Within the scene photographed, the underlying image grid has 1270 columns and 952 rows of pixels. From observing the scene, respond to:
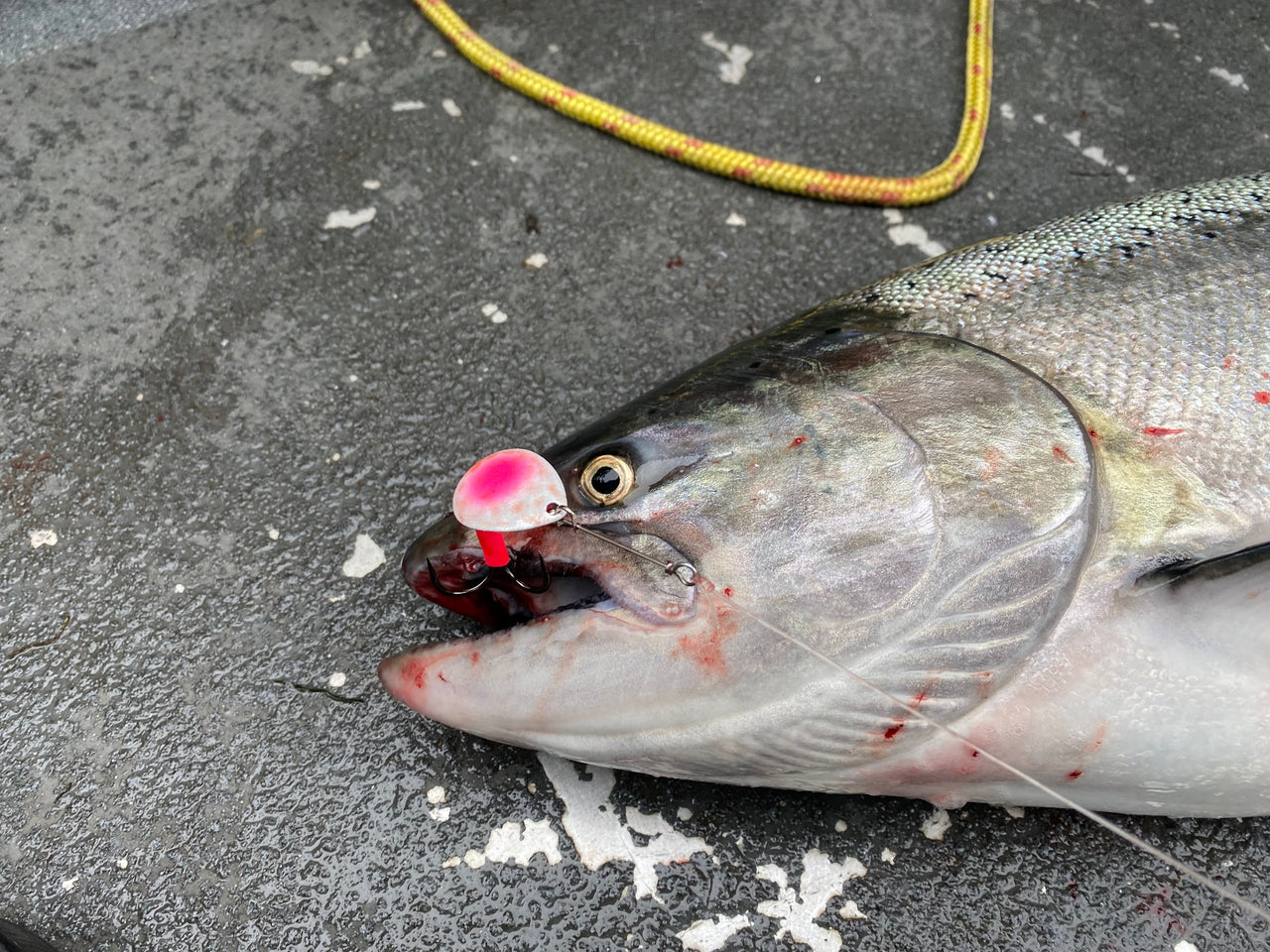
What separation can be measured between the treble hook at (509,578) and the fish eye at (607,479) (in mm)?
151

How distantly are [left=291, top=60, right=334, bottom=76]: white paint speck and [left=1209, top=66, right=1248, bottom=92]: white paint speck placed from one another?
3.08 m

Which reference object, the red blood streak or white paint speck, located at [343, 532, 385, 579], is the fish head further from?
white paint speck, located at [343, 532, 385, 579]

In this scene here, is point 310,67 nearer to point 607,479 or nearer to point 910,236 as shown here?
point 910,236

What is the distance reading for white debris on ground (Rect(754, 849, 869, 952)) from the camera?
5.76 ft

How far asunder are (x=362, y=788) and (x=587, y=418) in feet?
3.45


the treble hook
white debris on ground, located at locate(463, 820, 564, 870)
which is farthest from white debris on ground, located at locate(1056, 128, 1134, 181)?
white debris on ground, located at locate(463, 820, 564, 870)

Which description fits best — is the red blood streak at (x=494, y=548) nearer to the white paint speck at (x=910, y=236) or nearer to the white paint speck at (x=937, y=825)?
the white paint speck at (x=937, y=825)

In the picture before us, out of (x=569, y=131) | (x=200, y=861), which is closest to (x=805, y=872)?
(x=200, y=861)

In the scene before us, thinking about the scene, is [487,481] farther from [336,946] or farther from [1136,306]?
[1136,306]

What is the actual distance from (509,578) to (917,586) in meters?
0.72

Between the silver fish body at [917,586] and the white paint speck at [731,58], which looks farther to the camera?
the white paint speck at [731,58]

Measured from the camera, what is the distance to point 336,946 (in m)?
1.75

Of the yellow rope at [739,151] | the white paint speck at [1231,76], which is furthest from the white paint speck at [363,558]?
the white paint speck at [1231,76]

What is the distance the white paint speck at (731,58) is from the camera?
311cm
